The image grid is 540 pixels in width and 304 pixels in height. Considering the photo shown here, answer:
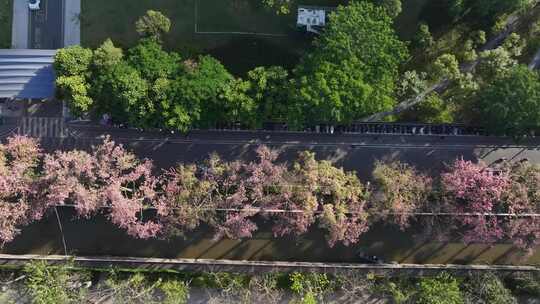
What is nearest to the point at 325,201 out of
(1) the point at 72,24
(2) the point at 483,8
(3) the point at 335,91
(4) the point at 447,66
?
(3) the point at 335,91

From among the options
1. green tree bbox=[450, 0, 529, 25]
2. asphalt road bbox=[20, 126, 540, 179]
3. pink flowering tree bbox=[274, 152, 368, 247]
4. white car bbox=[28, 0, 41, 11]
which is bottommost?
pink flowering tree bbox=[274, 152, 368, 247]

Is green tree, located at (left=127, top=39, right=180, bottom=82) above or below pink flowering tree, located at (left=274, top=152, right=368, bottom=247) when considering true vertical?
above

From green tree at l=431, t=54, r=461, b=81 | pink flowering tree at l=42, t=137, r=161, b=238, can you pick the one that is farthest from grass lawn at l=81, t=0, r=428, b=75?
pink flowering tree at l=42, t=137, r=161, b=238

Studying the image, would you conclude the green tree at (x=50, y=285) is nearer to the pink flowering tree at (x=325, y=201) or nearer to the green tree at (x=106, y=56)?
the green tree at (x=106, y=56)

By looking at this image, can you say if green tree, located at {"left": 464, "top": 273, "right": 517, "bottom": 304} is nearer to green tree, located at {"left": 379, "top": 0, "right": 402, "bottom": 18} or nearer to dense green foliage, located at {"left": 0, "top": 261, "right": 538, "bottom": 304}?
dense green foliage, located at {"left": 0, "top": 261, "right": 538, "bottom": 304}

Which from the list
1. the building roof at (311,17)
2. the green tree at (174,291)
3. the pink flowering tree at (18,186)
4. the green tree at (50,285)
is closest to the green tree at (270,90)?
the building roof at (311,17)

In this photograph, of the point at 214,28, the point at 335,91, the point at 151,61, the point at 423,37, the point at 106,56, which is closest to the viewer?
the point at 335,91

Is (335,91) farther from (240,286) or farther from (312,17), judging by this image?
(240,286)
